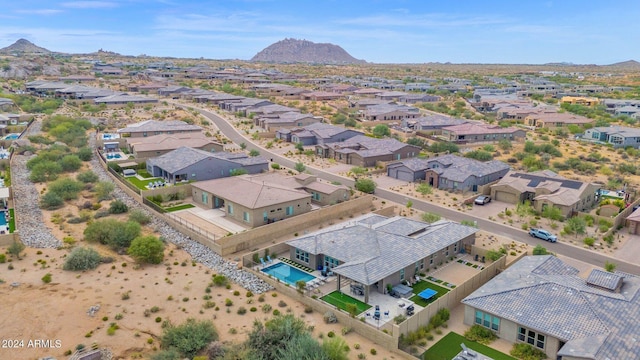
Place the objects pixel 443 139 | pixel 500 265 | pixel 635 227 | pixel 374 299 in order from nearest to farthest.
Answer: pixel 374 299 < pixel 500 265 < pixel 635 227 < pixel 443 139

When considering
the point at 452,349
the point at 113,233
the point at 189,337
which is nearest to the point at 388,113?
the point at 113,233

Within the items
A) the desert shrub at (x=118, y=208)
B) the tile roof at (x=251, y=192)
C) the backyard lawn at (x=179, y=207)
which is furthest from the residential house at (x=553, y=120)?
the desert shrub at (x=118, y=208)

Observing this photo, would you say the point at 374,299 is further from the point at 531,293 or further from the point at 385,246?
the point at 531,293

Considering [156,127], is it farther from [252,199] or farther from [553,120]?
[553,120]

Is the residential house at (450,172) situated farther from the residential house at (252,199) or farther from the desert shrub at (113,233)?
the desert shrub at (113,233)

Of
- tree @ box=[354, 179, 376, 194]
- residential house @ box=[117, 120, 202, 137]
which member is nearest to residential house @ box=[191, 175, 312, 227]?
tree @ box=[354, 179, 376, 194]

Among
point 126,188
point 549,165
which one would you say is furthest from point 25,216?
point 549,165
